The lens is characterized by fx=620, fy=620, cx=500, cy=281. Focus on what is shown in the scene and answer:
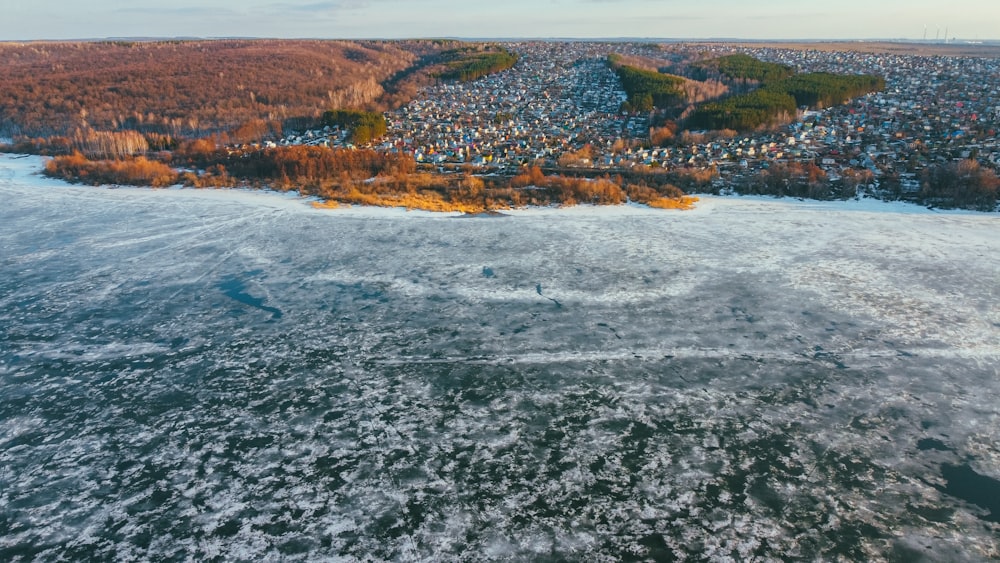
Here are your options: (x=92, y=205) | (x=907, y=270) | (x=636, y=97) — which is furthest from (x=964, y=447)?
(x=636, y=97)

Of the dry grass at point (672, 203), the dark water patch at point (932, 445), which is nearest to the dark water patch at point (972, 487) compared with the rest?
the dark water patch at point (932, 445)

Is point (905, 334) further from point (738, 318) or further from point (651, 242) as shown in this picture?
point (651, 242)

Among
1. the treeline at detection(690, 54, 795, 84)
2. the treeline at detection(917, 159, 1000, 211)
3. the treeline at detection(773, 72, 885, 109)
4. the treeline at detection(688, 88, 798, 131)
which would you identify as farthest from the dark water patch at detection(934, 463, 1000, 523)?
the treeline at detection(690, 54, 795, 84)

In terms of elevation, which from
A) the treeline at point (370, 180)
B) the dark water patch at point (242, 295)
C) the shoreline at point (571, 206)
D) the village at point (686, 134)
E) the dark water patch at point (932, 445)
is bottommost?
the dark water patch at point (932, 445)

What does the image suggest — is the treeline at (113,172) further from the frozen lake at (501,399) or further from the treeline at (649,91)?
the treeline at (649,91)

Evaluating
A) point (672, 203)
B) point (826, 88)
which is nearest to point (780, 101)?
point (826, 88)

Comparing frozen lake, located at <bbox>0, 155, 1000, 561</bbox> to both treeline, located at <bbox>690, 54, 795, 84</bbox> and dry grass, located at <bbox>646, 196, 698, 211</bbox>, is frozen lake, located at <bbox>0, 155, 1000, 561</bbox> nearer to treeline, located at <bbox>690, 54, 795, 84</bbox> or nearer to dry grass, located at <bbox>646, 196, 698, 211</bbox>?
dry grass, located at <bbox>646, 196, 698, 211</bbox>
